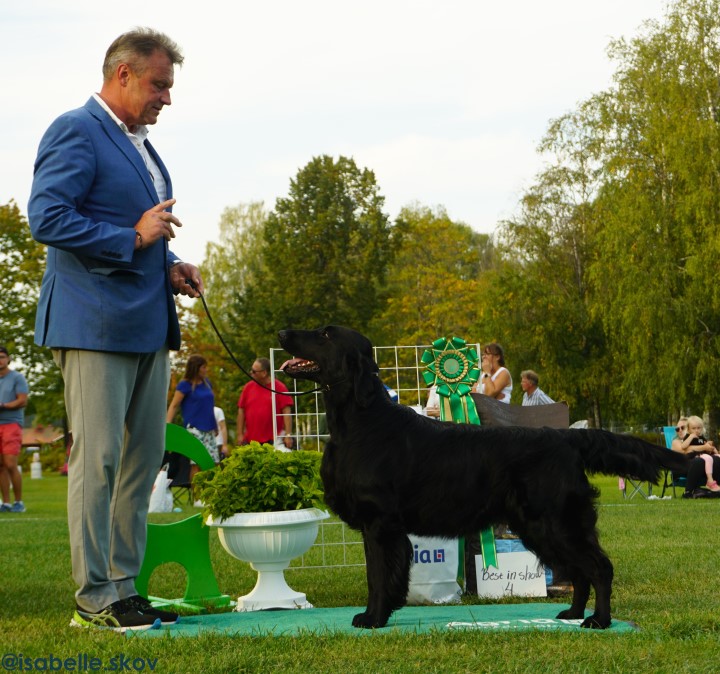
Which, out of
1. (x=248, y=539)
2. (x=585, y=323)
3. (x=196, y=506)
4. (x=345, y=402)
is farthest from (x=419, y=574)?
(x=585, y=323)

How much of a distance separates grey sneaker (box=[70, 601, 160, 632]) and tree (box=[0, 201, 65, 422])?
83.2ft

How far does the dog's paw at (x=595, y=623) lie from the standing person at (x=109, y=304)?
1710mm

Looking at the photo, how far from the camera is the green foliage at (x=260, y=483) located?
4.66m

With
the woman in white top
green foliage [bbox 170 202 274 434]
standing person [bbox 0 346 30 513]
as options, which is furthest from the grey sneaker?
green foliage [bbox 170 202 274 434]

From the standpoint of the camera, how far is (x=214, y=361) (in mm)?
34250

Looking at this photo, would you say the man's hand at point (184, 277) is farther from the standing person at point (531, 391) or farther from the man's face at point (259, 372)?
the standing person at point (531, 391)

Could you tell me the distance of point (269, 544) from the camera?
464 cm

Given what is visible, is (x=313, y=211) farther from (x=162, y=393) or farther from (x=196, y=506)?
(x=162, y=393)

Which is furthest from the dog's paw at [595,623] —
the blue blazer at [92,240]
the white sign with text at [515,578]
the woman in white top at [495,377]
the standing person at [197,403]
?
the standing person at [197,403]

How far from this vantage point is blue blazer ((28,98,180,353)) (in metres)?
3.58

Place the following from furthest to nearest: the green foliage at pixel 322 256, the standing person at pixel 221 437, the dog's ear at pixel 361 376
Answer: the green foliage at pixel 322 256 → the standing person at pixel 221 437 → the dog's ear at pixel 361 376

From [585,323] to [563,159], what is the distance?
17.4ft

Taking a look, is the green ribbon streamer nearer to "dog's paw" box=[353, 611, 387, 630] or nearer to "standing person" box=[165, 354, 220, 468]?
"dog's paw" box=[353, 611, 387, 630]

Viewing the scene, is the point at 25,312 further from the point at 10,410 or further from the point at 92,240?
the point at 92,240
